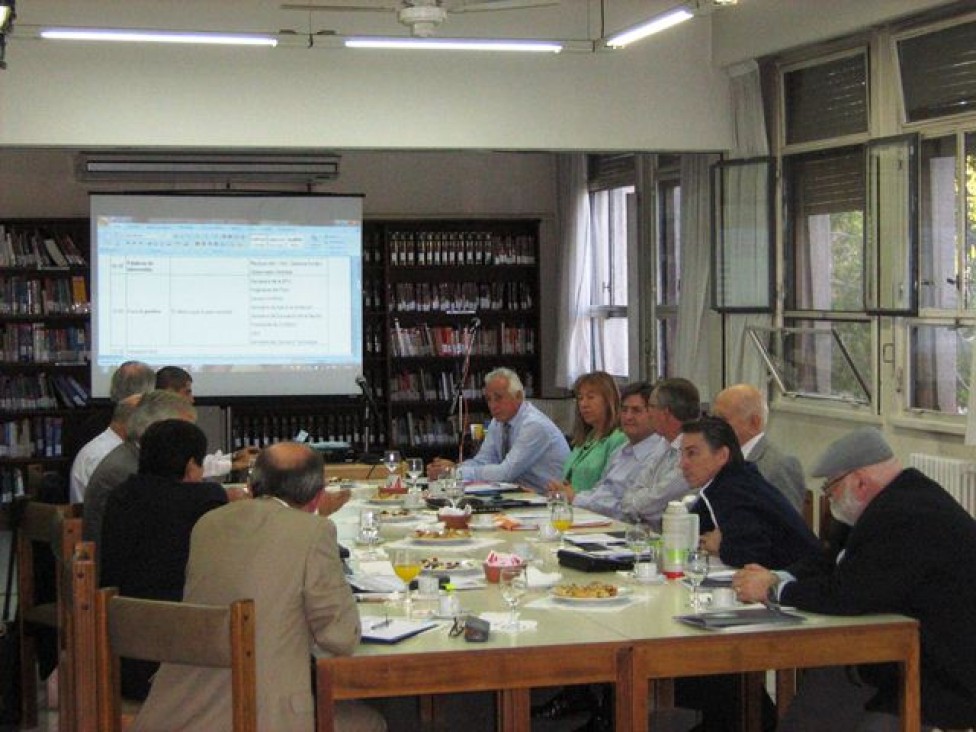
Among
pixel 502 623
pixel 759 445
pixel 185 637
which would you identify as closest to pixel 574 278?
pixel 759 445

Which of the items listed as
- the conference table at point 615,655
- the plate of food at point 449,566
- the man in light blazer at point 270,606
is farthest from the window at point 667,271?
the man in light blazer at point 270,606

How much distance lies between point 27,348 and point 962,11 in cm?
781

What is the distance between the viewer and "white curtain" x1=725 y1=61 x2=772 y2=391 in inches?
382

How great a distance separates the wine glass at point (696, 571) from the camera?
4.45 meters

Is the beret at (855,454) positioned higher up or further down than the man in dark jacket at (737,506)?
higher up

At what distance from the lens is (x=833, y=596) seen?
422 centimetres

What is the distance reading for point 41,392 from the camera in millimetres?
12430

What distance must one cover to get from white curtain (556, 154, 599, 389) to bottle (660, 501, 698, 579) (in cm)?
801

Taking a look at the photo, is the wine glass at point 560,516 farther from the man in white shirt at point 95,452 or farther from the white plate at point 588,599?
the man in white shirt at point 95,452

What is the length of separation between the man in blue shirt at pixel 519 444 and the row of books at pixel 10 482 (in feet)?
17.1

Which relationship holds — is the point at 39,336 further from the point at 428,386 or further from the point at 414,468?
the point at 414,468

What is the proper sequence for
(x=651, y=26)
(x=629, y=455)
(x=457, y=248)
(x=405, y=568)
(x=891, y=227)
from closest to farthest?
(x=405, y=568), (x=629, y=455), (x=651, y=26), (x=891, y=227), (x=457, y=248)

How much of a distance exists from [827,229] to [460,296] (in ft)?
14.9

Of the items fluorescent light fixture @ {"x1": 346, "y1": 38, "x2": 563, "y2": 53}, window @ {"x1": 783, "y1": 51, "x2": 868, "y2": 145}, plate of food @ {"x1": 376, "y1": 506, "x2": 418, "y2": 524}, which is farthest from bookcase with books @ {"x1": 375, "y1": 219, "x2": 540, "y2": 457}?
plate of food @ {"x1": 376, "y1": 506, "x2": 418, "y2": 524}
